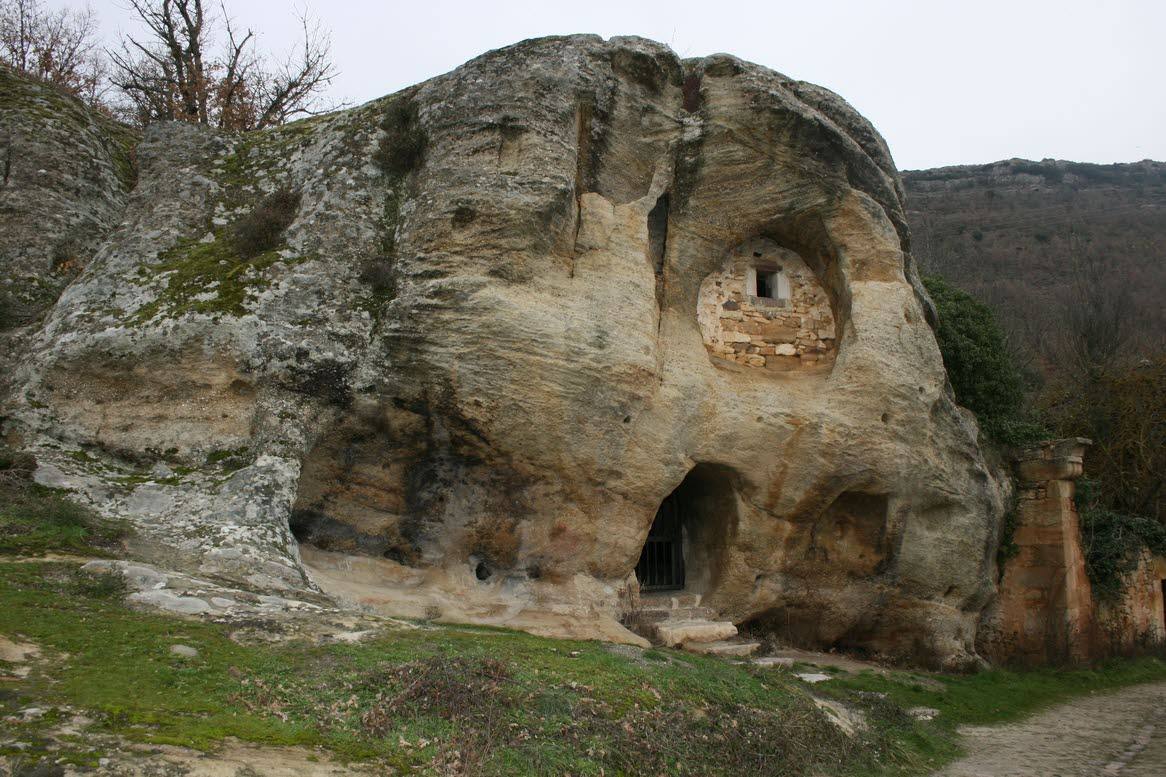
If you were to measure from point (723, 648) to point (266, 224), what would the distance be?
279 inches

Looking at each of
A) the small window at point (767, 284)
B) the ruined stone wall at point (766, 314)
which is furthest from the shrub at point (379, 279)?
the small window at point (767, 284)

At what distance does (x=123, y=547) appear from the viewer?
6.63 metres

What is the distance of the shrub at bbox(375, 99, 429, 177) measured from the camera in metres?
10.3

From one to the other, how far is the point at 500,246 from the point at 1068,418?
1404 cm

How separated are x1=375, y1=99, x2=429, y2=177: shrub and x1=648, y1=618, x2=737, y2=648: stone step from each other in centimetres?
614

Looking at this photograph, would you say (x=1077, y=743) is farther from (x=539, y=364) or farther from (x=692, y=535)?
(x=539, y=364)

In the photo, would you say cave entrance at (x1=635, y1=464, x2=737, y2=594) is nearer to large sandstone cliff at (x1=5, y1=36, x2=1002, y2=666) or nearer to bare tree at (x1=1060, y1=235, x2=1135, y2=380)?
large sandstone cliff at (x1=5, y1=36, x2=1002, y2=666)

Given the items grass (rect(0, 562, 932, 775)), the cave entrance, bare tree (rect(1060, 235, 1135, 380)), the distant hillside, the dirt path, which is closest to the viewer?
grass (rect(0, 562, 932, 775))

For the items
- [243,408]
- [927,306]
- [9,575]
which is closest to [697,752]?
[9,575]

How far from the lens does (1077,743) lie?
8258 mm

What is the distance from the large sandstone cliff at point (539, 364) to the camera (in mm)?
8422

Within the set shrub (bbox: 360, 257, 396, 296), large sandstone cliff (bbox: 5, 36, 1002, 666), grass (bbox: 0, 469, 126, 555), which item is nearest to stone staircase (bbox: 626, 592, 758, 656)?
large sandstone cliff (bbox: 5, 36, 1002, 666)

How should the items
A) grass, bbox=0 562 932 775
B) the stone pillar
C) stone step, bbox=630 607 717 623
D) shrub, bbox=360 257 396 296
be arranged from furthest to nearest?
the stone pillar < stone step, bbox=630 607 717 623 < shrub, bbox=360 257 396 296 < grass, bbox=0 562 932 775

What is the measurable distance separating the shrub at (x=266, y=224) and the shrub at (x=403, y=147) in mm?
1120
